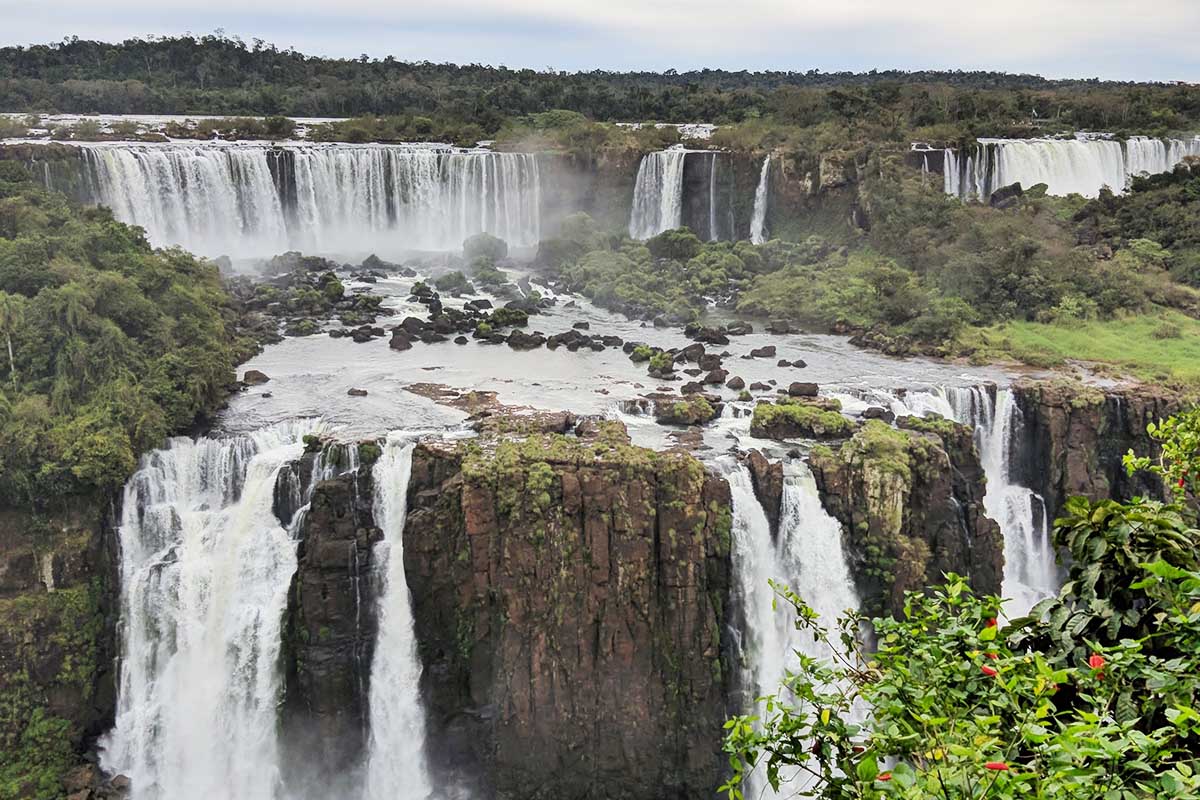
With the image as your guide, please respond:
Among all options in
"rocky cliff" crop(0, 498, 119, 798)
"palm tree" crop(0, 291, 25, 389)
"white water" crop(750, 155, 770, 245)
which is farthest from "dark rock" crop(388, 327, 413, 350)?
"white water" crop(750, 155, 770, 245)

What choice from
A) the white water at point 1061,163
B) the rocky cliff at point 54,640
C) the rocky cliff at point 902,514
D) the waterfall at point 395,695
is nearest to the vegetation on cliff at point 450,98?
the white water at point 1061,163

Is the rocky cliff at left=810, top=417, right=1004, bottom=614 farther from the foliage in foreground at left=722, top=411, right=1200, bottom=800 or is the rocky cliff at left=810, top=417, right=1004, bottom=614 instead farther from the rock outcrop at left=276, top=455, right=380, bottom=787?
the foliage in foreground at left=722, top=411, right=1200, bottom=800

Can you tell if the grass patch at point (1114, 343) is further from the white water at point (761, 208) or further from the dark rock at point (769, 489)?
the white water at point (761, 208)

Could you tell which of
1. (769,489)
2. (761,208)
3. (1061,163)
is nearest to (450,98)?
(761,208)

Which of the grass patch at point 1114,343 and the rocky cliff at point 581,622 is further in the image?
the grass patch at point 1114,343

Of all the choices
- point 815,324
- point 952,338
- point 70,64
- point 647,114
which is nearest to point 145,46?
point 70,64

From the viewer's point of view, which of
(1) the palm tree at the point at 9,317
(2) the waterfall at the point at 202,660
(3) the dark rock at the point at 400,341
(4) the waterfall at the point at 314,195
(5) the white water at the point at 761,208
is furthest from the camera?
(5) the white water at the point at 761,208
